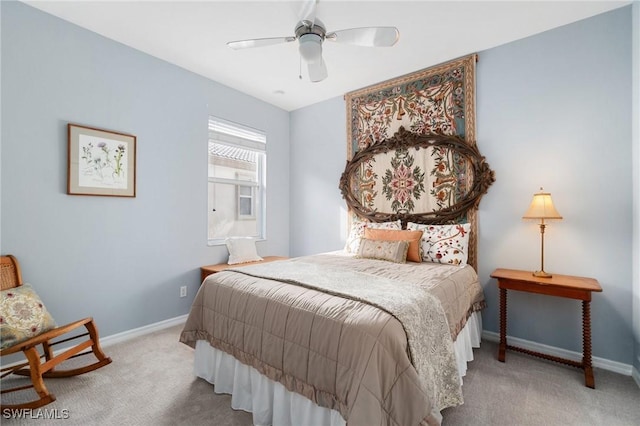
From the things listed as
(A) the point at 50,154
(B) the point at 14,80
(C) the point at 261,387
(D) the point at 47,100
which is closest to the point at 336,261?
(C) the point at 261,387

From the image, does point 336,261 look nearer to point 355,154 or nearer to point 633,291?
point 355,154

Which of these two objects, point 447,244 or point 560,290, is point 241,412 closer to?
point 447,244

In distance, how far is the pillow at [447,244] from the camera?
273 centimetres

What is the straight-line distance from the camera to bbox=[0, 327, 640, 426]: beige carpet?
1691mm

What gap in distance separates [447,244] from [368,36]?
1959mm

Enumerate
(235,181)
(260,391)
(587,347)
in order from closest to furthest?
(260,391) → (587,347) → (235,181)

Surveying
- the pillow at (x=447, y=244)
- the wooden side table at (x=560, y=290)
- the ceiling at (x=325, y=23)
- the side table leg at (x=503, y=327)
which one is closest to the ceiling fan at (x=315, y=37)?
the ceiling at (x=325, y=23)

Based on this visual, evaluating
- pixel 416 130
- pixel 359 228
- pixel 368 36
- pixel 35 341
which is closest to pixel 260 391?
pixel 35 341

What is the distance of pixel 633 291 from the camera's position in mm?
2203

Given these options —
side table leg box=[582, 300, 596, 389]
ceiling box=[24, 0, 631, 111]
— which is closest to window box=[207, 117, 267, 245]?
ceiling box=[24, 0, 631, 111]

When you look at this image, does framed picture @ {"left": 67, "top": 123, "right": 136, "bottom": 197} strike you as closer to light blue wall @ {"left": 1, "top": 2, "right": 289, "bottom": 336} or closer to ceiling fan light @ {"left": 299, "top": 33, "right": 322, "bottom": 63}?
light blue wall @ {"left": 1, "top": 2, "right": 289, "bottom": 336}

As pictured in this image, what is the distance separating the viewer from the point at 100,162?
2.65 metres

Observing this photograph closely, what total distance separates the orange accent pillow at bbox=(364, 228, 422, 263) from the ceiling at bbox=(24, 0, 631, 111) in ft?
6.01

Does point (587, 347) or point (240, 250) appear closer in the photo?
point (587, 347)
